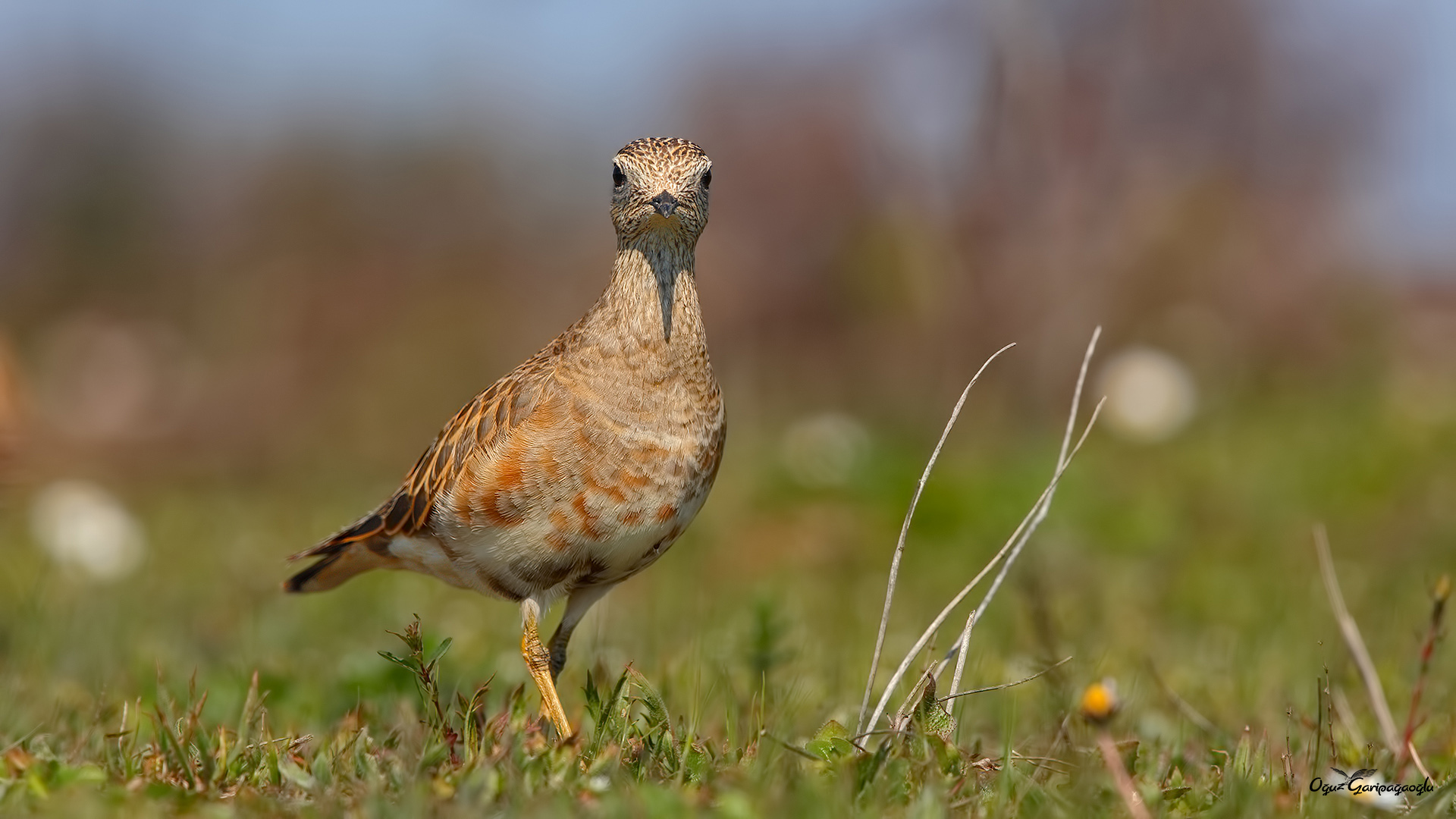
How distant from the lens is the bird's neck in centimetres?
490

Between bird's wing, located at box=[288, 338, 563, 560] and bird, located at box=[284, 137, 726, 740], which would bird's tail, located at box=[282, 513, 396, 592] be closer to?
bird's wing, located at box=[288, 338, 563, 560]

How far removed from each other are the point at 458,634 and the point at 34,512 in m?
4.89

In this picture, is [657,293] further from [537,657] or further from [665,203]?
[537,657]

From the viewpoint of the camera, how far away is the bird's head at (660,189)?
16.2ft

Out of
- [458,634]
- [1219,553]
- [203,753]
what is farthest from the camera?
[1219,553]

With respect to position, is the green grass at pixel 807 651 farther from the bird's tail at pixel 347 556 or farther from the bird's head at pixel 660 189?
the bird's head at pixel 660 189

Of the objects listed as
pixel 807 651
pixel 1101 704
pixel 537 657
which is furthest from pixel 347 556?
pixel 1101 704

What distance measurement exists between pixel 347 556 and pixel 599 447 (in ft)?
4.61

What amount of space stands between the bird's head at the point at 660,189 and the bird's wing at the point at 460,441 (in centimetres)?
50

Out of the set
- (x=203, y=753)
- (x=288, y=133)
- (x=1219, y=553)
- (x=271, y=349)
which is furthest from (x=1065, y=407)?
(x=288, y=133)

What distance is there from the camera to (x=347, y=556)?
5609 millimetres

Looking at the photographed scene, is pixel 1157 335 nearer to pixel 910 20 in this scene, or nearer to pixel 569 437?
pixel 910 20

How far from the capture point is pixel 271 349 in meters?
20.4

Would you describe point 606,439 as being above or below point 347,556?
above
